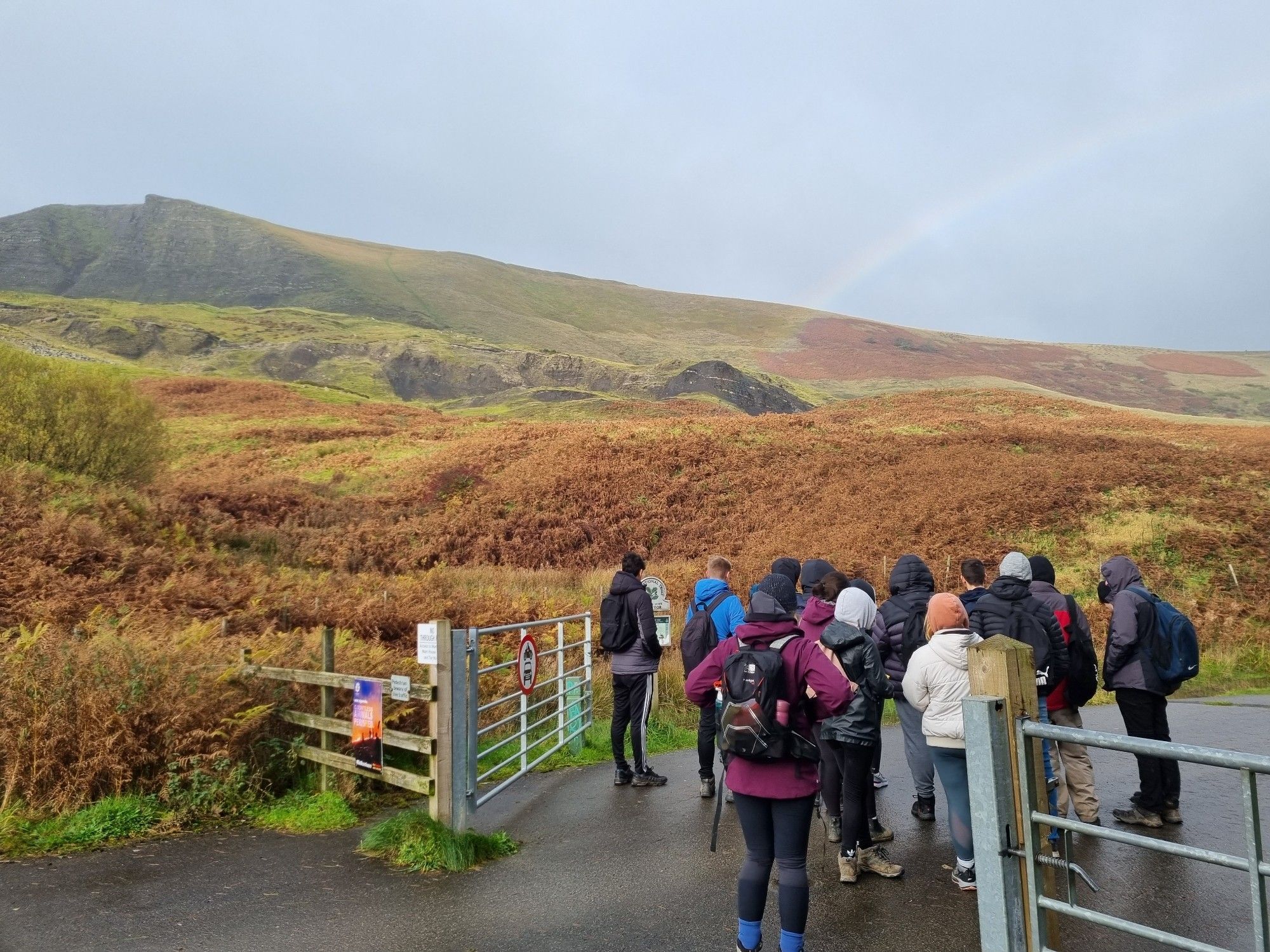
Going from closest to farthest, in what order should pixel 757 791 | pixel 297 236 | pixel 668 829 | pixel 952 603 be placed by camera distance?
pixel 757 791 < pixel 952 603 < pixel 668 829 < pixel 297 236

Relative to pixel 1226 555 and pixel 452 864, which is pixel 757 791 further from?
pixel 1226 555

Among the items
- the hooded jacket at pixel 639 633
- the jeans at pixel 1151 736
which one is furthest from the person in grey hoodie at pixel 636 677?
the jeans at pixel 1151 736

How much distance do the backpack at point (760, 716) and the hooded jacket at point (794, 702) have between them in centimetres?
5

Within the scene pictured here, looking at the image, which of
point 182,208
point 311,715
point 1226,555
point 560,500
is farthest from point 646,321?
point 311,715

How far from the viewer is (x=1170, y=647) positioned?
21.9 ft

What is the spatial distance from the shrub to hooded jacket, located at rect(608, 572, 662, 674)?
16.7m

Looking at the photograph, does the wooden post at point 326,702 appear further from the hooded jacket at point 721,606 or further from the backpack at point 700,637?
the hooded jacket at point 721,606

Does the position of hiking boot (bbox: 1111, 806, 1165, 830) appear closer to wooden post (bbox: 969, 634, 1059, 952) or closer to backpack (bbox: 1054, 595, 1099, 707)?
backpack (bbox: 1054, 595, 1099, 707)

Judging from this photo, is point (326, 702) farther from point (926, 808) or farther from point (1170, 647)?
point (1170, 647)

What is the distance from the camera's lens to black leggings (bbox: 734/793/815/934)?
4.21 m

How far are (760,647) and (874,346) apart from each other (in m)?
117

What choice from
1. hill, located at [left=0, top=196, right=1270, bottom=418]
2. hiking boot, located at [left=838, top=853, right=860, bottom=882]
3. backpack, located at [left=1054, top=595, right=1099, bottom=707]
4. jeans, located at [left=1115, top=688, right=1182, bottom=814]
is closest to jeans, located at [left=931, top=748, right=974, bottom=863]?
hiking boot, located at [left=838, top=853, right=860, bottom=882]

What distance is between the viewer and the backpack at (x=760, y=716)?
13.5 feet

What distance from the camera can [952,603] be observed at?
548 centimetres
